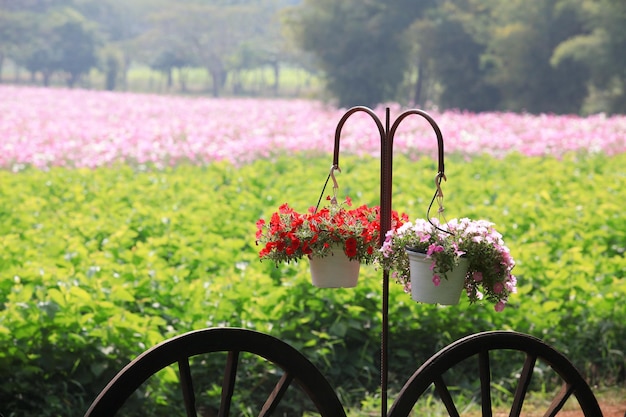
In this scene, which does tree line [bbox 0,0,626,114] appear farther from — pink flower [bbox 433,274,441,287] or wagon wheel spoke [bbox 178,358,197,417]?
wagon wheel spoke [bbox 178,358,197,417]

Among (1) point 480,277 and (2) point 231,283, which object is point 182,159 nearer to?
(2) point 231,283

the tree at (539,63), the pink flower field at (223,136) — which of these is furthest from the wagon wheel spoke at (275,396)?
the tree at (539,63)

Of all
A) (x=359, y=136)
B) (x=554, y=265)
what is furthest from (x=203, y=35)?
(x=554, y=265)

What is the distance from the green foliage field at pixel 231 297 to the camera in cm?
380

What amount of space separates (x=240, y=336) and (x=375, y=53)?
85.8ft

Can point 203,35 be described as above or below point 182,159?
above

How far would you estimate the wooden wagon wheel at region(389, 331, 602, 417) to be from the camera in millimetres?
1950

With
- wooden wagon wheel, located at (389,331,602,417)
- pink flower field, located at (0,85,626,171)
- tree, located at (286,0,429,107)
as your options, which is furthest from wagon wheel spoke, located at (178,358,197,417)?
tree, located at (286,0,429,107)

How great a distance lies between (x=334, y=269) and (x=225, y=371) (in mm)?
635

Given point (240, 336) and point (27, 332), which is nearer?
point (240, 336)

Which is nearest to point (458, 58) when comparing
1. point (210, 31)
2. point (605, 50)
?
point (605, 50)

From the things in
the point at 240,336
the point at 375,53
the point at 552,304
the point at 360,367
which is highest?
the point at 375,53

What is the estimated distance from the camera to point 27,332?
370 centimetres

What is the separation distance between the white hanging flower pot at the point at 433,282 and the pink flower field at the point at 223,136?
901cm
